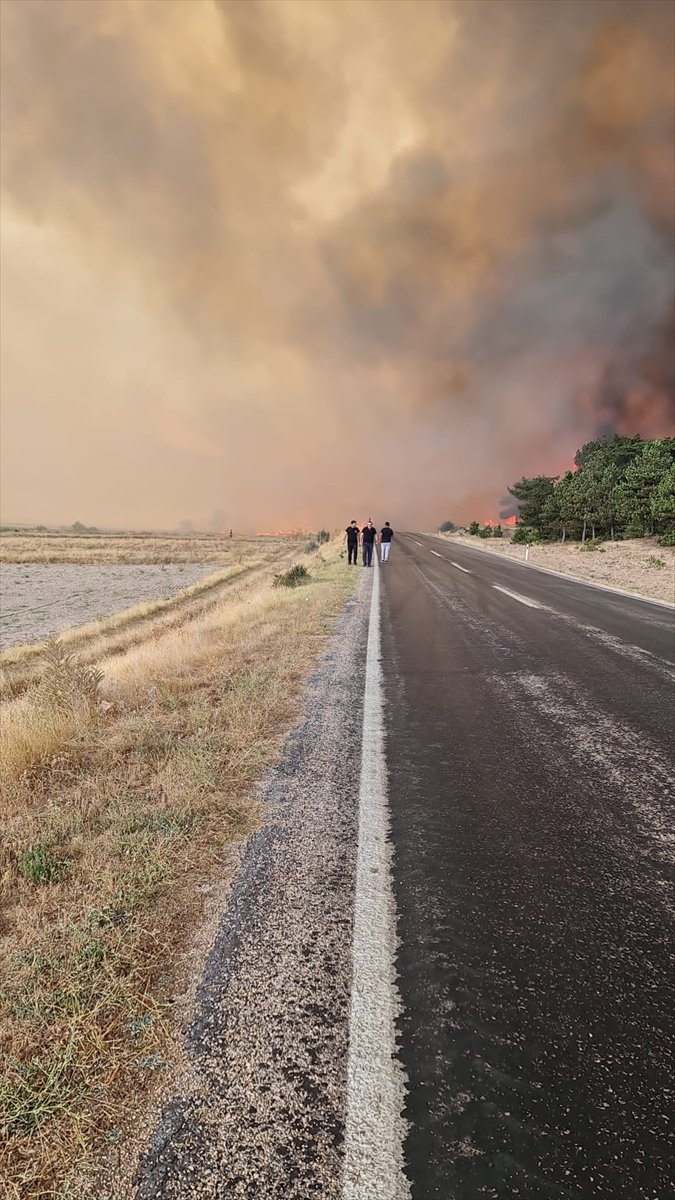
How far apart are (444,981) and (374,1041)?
401 millimetres

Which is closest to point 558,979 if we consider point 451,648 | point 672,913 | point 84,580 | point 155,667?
point 672,913

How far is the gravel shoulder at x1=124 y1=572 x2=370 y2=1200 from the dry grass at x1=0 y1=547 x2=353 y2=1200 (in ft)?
0.54

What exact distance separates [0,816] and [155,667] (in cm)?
396

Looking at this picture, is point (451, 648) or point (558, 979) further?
point (451, 648)

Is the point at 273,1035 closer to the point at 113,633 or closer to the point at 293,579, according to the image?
the point at 113,633

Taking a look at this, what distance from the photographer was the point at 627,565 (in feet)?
76.5

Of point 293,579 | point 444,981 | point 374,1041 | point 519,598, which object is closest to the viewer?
point 374,1041

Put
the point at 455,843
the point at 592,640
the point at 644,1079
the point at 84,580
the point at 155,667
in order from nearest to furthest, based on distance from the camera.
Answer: the point at 644,1079
the point at 455,843
the point at 155,667
the point at 592,640
the point at 84,580

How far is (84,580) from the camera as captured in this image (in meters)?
32.9

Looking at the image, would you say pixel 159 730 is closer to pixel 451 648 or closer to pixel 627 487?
pixel 451 648

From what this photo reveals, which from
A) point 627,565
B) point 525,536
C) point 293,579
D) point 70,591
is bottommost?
point 70,591

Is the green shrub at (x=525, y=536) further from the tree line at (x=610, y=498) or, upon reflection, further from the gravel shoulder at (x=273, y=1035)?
the gravel shoulder at (x=273, y=1035)

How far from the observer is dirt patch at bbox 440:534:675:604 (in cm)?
1681

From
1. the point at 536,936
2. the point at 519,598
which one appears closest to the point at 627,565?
the point at 519,598
